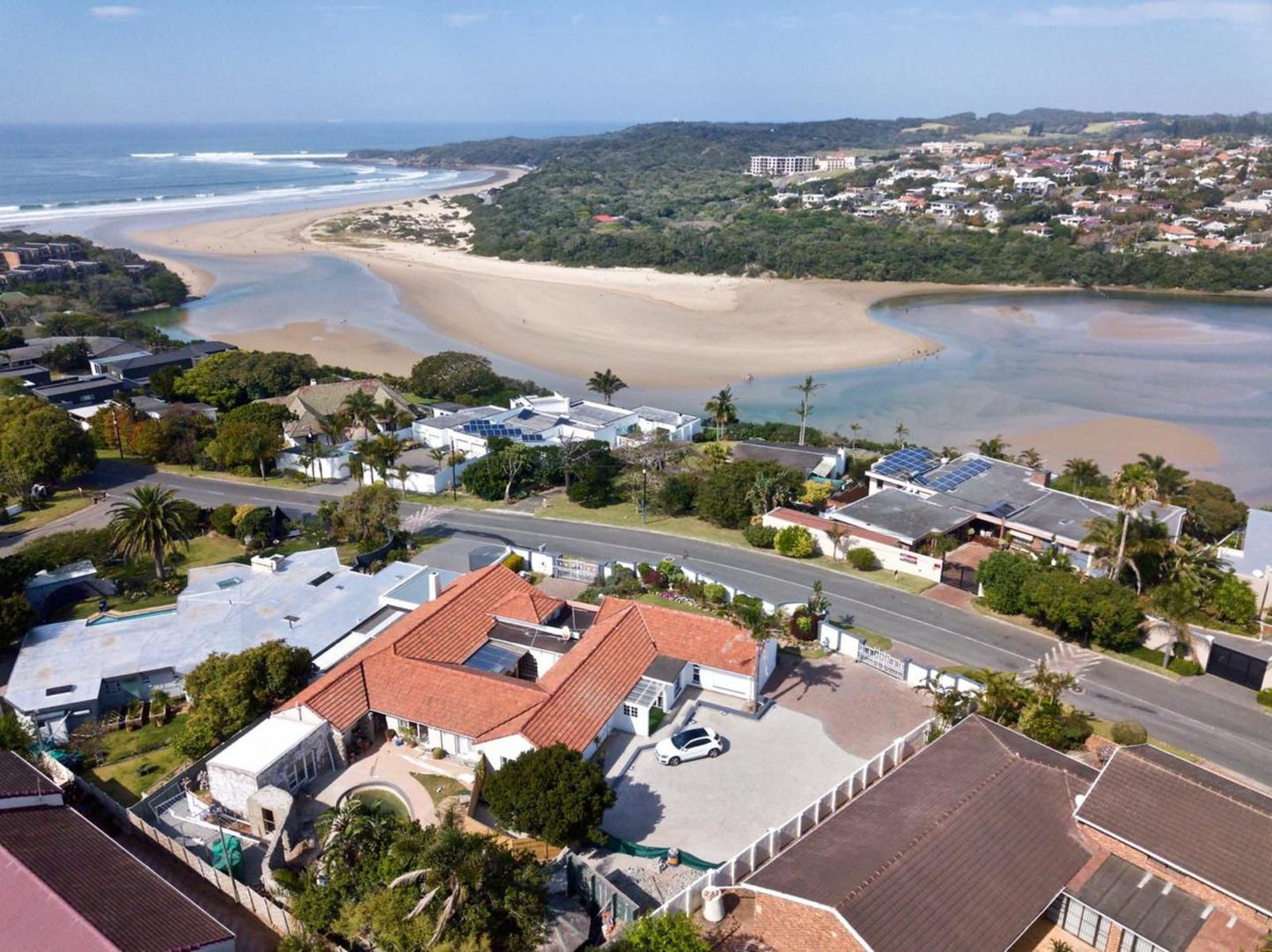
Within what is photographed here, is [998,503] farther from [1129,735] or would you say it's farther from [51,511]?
[51,511]

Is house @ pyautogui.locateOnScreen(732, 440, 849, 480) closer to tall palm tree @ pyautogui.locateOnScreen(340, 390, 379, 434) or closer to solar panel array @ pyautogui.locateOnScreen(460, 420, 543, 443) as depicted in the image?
solar panel array @ pyautogui.locateOnScreen(460, 420, 543, 443)

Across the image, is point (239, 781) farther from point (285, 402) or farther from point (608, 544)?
point (285, 402)

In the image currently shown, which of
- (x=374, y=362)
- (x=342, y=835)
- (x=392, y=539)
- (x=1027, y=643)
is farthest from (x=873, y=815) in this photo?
(x=374, y=362)

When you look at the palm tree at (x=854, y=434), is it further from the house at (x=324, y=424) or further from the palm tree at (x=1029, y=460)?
the house at (x=324, y=424)

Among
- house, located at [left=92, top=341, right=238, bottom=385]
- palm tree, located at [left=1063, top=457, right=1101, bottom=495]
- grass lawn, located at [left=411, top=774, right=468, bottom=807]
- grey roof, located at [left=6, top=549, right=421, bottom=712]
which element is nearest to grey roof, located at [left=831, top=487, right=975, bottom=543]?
palm tree, located at [left=1063, top=457, right=1101, bottom=495]

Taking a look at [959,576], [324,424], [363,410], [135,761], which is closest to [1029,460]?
[959,576]

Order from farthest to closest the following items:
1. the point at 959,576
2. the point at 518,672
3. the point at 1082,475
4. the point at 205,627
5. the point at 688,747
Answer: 1. the point at 1082,475
2. the point at 959,576
3. the point at 205,627
4. the point at 518,672
5. the point at 688,747
